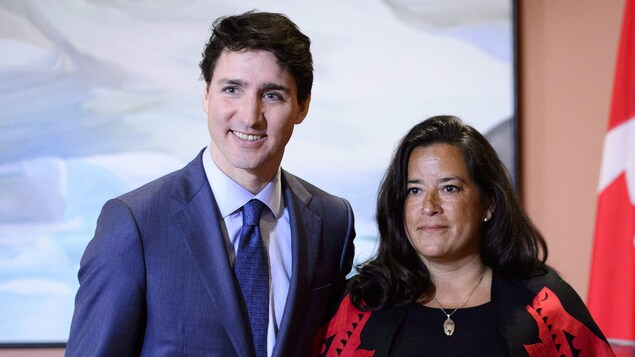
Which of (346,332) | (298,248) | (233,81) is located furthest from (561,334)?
(233,81)

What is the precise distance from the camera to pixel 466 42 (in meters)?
3.37

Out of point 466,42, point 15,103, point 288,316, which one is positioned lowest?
point 288,316

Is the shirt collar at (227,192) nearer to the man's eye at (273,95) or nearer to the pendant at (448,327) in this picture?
the man's eye at (273,95)

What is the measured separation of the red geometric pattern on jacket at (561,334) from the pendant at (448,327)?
20cm

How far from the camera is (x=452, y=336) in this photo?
7.13ft

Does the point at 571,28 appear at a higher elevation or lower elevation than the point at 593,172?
higher

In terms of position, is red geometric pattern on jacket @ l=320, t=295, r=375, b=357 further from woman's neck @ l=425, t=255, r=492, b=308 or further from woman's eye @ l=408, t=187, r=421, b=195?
woman's eye @ l=408, t=187, r=421, b=195

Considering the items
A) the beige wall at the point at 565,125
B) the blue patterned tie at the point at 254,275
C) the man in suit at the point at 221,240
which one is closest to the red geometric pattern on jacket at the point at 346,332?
the man in suit at the point at 221,240

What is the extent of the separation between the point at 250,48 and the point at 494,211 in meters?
0.87

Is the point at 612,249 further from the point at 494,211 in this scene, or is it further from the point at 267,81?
the point at 267,81

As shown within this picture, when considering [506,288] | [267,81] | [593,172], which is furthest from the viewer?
[593,172]

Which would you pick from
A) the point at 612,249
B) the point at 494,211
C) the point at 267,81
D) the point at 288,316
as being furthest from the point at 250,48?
the point at 612,249

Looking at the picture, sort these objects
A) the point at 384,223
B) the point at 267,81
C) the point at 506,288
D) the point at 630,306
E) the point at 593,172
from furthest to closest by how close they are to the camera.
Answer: the point at 593,172 → the point at 630,306 → the point at 384,223 → the point at 506,288 → the point at 267,81

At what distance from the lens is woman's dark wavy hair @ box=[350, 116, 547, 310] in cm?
227
